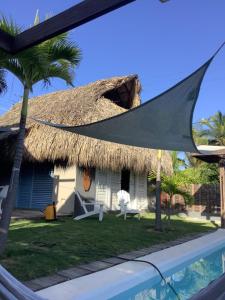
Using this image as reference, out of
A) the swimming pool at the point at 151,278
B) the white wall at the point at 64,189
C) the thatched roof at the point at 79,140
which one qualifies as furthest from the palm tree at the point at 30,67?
the white wall at the point at 64,189

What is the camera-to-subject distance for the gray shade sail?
Result: 4457mm

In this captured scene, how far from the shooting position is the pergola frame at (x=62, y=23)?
8.13 feet

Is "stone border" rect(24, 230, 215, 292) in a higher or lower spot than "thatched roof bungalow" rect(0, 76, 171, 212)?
lower

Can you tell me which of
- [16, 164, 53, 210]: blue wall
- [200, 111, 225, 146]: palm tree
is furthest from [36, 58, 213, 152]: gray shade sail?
[200, 111, 225, 146]: palm tree

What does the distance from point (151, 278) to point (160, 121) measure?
2.17 metres

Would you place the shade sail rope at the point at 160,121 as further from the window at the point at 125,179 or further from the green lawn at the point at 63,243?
the window at the point at 125,179

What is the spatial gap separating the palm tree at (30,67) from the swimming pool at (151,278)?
4.19ft

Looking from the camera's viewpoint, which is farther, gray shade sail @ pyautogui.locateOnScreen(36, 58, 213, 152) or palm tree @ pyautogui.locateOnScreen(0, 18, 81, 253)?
gray shade sail @ pyautogui.locateOnScreen(36, 58, 213, 152)

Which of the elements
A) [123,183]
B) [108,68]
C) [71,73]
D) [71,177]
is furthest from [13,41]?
[108,68]

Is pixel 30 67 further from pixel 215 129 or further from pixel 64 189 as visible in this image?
pixel 215 129

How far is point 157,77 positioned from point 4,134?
6403mm

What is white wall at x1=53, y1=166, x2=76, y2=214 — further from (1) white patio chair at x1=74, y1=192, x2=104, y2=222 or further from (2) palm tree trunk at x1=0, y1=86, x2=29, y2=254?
(2) palm tree trunk at x1=0, y1=86, x2=29, y2=254

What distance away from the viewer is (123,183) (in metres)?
13.2

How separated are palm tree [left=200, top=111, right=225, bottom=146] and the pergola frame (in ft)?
61.4
